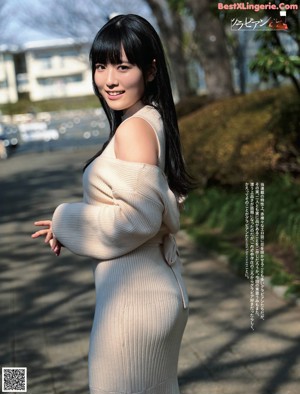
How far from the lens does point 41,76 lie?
255ft

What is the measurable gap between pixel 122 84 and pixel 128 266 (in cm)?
55

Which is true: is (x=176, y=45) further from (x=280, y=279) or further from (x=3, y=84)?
(x=3, y=84)

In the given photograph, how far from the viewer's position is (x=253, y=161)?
870 cm

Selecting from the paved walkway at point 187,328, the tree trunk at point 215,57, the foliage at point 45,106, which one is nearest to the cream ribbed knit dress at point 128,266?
the paved walkway at point 187,328

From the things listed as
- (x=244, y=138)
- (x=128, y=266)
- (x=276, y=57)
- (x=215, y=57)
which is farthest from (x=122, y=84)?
(x=215, y=57)

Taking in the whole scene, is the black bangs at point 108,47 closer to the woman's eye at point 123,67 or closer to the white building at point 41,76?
the woman's eye at point 123,67

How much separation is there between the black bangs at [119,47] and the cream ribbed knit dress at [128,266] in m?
0.16

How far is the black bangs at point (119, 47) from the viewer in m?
2.35

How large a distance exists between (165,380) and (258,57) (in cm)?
443

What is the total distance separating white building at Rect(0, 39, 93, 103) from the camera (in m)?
76.2

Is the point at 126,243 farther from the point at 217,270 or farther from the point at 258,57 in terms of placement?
the point at 217,270

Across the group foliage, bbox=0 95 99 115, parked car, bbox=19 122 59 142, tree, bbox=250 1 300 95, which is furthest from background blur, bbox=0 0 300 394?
foliage, bbox=0 95 99 115

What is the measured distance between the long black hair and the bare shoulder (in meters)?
0.11

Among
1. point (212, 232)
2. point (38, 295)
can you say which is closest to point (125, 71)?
point (38, 295)
